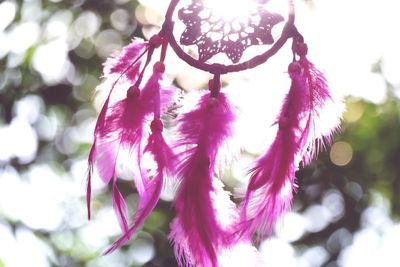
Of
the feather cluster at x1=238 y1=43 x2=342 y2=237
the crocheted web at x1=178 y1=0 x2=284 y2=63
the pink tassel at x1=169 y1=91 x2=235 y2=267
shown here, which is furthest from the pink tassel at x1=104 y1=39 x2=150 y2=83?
the feather cluster at x1=238 y1=43 x2=342 y2=237

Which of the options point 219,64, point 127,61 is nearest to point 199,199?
point 219,64

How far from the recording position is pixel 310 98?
188 cm

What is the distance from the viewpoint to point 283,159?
1.86m

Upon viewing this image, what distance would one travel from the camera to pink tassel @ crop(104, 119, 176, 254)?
1.84m

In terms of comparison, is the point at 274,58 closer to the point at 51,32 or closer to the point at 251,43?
the point at 251,43

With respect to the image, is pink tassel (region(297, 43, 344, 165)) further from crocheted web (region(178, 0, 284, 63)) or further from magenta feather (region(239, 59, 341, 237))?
crocheted web (region(178, 0, 284, 63))

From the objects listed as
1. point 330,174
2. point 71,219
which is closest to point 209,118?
point 330,174

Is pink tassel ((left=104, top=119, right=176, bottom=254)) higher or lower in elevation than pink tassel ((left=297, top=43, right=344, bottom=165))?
lower

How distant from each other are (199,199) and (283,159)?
0.23 meters

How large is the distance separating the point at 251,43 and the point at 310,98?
0.20 meters

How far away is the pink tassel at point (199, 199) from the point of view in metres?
1.85

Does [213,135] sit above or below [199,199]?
above

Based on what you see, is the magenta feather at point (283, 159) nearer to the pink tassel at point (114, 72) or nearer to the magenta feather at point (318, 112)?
the magenta feather at point (318, 112)

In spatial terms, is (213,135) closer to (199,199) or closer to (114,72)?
(199,199)
